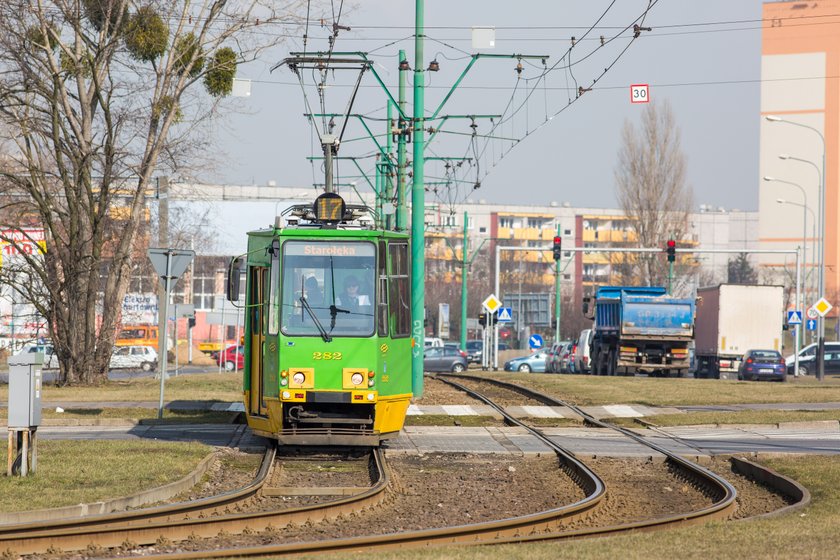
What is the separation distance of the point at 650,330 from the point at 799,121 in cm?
5838

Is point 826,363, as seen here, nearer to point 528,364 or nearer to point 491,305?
point 528,364

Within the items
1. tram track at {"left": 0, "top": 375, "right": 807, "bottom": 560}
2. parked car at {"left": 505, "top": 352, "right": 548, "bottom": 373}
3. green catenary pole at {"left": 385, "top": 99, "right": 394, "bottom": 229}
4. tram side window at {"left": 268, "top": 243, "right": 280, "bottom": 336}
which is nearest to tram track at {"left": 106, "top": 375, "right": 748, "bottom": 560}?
tram track at {"left": 0, "top": 375, "right": 807, "bottom": 560}

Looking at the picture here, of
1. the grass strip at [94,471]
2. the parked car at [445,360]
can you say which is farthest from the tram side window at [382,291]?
the parked car at [445,360]

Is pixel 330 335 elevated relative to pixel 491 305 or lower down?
elevated

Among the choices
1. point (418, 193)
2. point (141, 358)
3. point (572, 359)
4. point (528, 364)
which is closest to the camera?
point (418, 193)

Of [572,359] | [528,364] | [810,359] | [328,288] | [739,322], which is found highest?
[328,288]

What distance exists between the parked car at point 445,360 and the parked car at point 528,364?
4.95 metres

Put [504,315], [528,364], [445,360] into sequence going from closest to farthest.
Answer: [504,315]
[445,360]
[528,364]

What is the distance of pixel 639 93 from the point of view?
85.5 ft

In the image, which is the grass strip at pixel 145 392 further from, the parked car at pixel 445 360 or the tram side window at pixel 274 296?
the parked car at pixel 445 360

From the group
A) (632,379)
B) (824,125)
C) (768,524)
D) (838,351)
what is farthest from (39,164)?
(824,125)

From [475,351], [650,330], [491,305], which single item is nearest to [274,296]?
[650,330]

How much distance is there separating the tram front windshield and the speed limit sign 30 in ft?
37.5

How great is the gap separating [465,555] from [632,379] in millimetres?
28730
